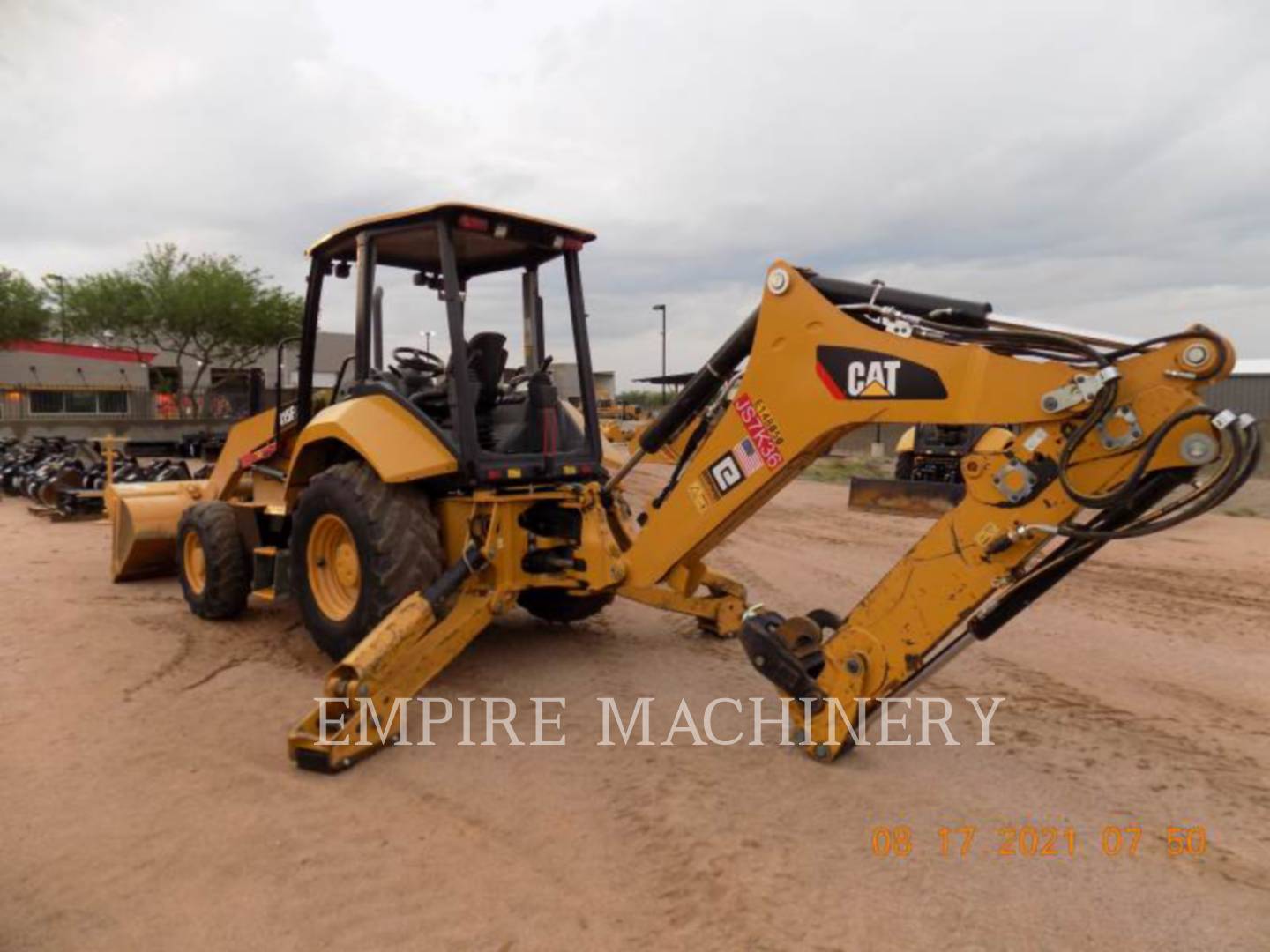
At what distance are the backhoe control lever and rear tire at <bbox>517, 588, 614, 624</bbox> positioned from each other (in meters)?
2.02

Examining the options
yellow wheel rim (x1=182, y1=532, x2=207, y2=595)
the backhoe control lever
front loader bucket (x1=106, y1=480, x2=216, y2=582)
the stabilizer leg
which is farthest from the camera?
front loader bucket (x1=106, y1=480, x2=216, y2=582)

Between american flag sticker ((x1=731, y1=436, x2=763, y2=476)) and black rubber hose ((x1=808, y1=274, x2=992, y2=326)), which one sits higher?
black rubber hose ((x1=808, y1=274, x2=992, y2=326))

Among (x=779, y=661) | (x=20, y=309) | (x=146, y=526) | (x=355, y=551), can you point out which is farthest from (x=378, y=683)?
(x=20, y=309)

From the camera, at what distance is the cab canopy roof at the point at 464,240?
16.0ft

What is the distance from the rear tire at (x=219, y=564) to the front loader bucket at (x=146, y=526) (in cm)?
101

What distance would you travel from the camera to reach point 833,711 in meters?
3.67

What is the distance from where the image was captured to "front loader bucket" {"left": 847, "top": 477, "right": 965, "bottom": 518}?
40.2 feet

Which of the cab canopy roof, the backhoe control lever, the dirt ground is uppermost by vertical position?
the cab canopy roof

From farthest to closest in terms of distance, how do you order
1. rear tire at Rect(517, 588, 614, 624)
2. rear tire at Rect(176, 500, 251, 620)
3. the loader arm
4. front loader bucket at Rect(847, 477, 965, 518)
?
front loader bucket at Rect(847, 477, 965, 518), rear tire at Rect(176, 500, 251, 620), rear tire at Rect(517, 588, 614, 624), the loader arm

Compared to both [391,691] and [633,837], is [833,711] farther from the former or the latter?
[391,691]

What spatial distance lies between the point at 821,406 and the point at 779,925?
1912mm

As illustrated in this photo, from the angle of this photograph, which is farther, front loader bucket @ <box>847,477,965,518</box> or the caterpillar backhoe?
front loader bucket @ <box>847,477,965,518</box>

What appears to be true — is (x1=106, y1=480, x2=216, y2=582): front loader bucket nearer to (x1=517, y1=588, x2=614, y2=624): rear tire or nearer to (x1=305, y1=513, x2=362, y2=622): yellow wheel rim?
(x1=305, y1=513, x2=362, y2=622): yellow wheel rim
